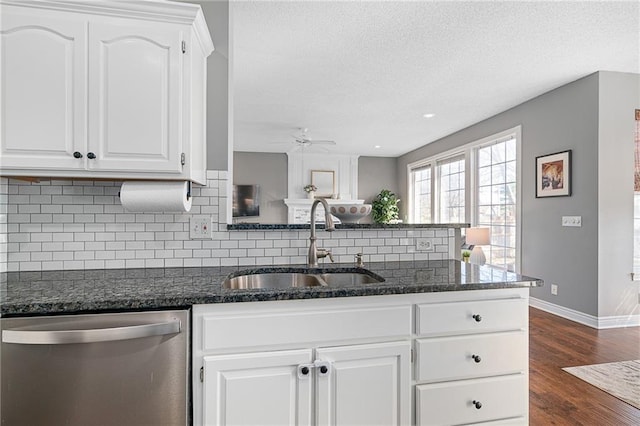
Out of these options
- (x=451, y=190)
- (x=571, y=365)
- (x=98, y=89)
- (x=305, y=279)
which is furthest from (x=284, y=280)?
(x=451, y=190)

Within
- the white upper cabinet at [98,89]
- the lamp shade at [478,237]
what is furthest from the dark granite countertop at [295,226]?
the lamp shade at [478,237]

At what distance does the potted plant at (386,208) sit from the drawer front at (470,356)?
650 cm

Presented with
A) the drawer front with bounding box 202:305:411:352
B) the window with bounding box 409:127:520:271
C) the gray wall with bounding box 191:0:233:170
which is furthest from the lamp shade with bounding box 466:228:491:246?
the gray wall with bounding box 191:0:233:170

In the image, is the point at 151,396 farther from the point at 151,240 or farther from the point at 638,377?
the point at 638,377

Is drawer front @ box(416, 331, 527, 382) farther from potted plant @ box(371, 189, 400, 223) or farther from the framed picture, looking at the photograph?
potted plant @ box(371, 189, 400, 223)

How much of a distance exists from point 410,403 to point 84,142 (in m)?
1.72

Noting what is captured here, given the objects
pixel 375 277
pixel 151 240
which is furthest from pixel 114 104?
pixel 375 277

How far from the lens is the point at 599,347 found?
3035mm

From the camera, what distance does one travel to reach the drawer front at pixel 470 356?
4.89ft

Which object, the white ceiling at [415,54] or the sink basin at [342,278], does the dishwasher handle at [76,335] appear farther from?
the white ceiling at [415,54]

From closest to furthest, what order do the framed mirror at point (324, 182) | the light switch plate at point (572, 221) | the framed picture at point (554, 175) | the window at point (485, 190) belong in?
the light switch plate at point (572, 221) → the framed picture at point (554, 175) → the window at point (485, 190) → the framed mirror at point (324, 182)

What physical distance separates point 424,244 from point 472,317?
0.69 m

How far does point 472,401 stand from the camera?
1531mm

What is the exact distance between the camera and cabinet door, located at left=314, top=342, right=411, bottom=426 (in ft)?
4.59
